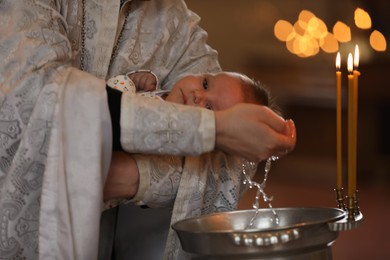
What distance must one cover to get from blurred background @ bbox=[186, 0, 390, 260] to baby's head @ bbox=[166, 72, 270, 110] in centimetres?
501

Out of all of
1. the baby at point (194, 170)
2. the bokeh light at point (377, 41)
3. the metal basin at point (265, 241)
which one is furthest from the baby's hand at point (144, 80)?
the bokeh light at point (377, 41)

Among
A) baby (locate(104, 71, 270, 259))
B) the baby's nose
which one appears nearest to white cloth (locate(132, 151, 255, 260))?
baby (locate(104, 71, 270, 259))

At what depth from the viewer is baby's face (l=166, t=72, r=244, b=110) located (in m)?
2.30

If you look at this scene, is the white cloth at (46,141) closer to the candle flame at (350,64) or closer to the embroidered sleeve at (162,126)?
the embroidered sleeve at (162,126)

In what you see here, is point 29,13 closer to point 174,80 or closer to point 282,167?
point 174,80

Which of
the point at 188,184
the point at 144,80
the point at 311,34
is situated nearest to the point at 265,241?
the point at 188,184

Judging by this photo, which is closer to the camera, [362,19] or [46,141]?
[46,141]

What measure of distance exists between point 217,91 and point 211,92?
1 centimetres

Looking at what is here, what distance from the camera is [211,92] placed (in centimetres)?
231

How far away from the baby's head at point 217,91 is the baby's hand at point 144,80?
131 mm

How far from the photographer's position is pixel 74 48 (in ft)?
7.59

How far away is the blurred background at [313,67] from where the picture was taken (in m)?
8.44

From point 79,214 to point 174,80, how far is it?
0.65 meters

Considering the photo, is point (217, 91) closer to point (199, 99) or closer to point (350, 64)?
point (199, 99)
